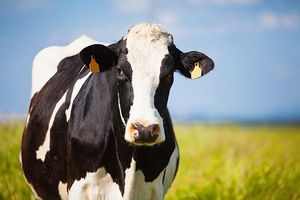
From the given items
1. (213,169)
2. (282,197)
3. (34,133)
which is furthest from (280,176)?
(34,133)

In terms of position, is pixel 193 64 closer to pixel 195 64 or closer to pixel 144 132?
pixel 195 64

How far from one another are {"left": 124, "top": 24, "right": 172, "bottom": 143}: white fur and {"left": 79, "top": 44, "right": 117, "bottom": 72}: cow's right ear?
0.55 ft

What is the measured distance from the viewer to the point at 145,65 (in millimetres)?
4102

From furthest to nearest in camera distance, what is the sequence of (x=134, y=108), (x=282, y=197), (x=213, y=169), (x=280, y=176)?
1. (x=213, y=169)
2. (x=280, y=176)
3. (x=282, y=197)
4. (x=134, y=108)

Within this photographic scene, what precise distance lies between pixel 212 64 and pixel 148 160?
0.83m

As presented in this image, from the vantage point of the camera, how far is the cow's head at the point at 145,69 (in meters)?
3.80

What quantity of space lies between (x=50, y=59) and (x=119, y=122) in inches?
86.1

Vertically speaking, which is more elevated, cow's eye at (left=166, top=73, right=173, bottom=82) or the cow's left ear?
the cow's left ear

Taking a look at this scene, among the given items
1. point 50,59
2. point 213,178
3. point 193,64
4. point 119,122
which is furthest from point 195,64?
point 213,178

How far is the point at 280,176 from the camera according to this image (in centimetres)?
734

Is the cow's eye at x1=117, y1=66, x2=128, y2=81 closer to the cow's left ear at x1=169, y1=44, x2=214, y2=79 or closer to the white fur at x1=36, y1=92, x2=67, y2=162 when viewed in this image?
the cow's left ear at x1=169, y1=44, x2=214, y2=79

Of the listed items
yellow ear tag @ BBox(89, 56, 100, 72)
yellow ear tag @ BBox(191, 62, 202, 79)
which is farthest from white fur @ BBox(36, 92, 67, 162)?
yellow ear tag @ BBox(191, 62, 202, 79)

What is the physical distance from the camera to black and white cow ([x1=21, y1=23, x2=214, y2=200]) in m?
4.03

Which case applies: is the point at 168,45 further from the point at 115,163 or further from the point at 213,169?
the point at 213,169
